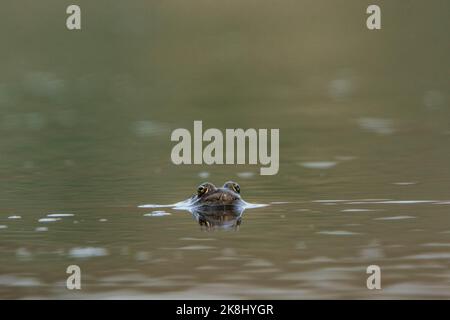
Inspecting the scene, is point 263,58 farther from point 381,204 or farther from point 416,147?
point 381,204

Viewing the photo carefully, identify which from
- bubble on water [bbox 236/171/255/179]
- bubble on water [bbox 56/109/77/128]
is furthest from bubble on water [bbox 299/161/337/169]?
bubble on water [bbox 56/109/77/128]

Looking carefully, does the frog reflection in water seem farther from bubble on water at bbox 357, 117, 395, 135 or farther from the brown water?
bubble on water at bbox 357, 117, 395, 135

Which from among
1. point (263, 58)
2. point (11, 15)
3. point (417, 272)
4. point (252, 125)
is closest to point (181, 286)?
point (417, 272)

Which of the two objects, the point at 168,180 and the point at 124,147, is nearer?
the point at 168,180

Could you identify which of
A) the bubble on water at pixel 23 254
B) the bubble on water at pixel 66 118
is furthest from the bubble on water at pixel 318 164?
the bubble on water at pixel 66 118

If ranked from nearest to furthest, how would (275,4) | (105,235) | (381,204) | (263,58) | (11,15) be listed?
1. (105,235)
2. (381,204)
3. (263,58)
4. (11,15)
5. (275,4)

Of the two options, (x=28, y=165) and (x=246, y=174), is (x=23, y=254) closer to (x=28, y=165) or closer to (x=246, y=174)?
(x=246, y=174)

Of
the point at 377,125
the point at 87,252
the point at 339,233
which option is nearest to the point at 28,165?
the point at 87,252
